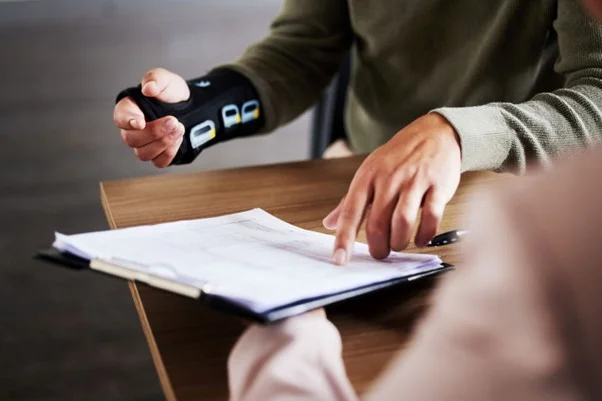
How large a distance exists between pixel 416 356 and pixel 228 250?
A: 310mm

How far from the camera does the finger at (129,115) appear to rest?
3.10 ft

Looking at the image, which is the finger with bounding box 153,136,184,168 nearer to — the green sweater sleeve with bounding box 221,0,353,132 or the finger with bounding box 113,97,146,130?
the finger with bounding box 113,97,146,130

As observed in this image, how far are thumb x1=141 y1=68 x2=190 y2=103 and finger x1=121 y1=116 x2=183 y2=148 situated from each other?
32 millimetres

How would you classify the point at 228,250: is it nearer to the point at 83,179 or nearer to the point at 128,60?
the point at 83,179

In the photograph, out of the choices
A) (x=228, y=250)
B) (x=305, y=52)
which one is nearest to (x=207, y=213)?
(x=228, y=250)

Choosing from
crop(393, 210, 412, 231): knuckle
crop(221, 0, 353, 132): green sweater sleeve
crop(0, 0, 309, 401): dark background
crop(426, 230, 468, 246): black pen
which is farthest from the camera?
crop(0, 0, 309, 401): dark background

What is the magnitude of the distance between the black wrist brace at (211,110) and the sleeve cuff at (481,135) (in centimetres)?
32

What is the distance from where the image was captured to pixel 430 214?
0.73 meters

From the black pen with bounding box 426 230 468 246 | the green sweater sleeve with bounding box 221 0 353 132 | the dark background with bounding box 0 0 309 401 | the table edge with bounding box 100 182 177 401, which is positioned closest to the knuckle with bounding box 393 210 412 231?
the black pen with bounding box 426 230 468 246

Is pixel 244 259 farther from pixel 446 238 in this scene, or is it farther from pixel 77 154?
pixel 77 154

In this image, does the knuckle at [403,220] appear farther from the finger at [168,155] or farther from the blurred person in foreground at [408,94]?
the finger at [168,155]

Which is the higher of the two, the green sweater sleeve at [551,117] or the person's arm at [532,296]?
the person's arm at [532,296]

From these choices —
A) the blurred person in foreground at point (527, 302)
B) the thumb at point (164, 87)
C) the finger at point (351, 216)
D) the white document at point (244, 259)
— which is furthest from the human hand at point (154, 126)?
the blurred person in foreground at point (527, 302)

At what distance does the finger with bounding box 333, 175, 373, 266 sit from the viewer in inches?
27.8
